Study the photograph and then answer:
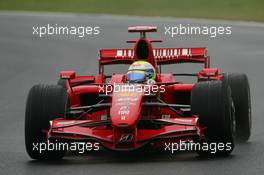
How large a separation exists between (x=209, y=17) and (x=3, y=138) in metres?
28.9

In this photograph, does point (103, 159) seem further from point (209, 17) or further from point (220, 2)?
point (220, 2)

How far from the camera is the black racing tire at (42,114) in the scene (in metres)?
12.0

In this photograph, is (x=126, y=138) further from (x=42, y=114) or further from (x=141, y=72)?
(x=141, y=72)

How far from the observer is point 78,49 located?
3128cm

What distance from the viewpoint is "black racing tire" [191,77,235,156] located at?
39.1ft

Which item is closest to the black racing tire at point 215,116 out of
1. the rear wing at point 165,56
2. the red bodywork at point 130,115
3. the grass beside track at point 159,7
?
the red bodywork at point 130,115

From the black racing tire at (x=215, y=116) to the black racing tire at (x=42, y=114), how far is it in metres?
1.54
